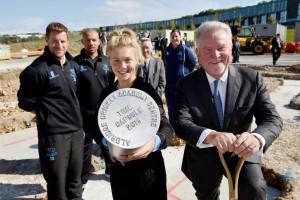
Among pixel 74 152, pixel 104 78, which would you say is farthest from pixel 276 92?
pixel 74 152

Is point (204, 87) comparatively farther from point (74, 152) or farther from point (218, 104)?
point (74, 152)

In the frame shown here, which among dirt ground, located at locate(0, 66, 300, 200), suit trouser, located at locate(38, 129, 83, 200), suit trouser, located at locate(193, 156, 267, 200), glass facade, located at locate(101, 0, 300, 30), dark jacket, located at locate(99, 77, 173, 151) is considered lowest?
dirt ground, located at locate(0, 66, 300, 200)

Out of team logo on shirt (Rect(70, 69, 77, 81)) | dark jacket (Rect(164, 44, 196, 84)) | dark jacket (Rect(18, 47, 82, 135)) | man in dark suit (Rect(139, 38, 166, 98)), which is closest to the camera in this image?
dark jacket (Rect(18, 47, 82, 135))

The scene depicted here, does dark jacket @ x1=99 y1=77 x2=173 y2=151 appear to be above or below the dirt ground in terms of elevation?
above

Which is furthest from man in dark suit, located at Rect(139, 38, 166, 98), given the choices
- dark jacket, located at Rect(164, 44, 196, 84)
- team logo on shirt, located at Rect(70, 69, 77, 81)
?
team logo on shirt, located at Rect(70, 69, 77, 81)

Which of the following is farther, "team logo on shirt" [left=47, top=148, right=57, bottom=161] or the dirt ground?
the dirt ground

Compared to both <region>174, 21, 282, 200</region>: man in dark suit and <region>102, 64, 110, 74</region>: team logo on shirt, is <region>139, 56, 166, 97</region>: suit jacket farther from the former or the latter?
<region>174, 21, 282, 200</region>: man in dark suit

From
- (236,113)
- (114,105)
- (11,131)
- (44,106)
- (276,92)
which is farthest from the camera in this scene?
(276,92)

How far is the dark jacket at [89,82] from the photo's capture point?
343 centimetres

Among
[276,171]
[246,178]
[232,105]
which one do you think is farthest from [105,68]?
[276,171]

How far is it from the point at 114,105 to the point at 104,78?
2009 millimetres

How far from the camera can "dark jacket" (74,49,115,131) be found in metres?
3.43

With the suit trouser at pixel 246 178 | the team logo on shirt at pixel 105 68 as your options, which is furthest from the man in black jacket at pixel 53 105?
the suit trouser at pixel 246 178

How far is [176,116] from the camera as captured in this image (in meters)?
1.95
